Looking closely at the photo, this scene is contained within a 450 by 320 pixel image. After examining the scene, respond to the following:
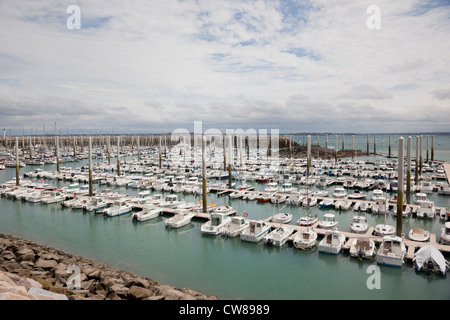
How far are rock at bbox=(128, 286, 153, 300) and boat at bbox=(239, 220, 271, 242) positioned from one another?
33.7 ft

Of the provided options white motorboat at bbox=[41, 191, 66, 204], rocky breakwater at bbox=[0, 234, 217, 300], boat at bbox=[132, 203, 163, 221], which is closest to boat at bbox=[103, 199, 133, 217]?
boat at bbox=[132, 203, 163, 221]

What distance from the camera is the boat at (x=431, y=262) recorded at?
53.7ft

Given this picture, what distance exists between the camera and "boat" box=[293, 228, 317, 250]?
66.8 feet

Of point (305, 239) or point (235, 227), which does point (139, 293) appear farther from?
point (305, 239)

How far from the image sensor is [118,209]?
99.4 feet

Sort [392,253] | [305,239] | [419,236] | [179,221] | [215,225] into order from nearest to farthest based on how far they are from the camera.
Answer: [392,253]
[419,236]
[305,239]
[215,225]
[179,221]

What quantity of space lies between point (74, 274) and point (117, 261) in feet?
17.6

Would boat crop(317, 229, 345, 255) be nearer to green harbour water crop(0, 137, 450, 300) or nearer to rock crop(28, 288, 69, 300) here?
green harbour water crop(0, 137, 450, 300)

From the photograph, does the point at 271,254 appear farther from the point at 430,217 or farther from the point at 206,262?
the point at 430,217

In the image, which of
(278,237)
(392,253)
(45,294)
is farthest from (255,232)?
(45,294)

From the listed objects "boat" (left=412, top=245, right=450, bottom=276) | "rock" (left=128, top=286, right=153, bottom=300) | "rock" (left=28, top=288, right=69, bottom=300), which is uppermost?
"rock" (left=28, top=288, right=69, bottom=300)

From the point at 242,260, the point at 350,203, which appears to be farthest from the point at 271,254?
the point at 350,203

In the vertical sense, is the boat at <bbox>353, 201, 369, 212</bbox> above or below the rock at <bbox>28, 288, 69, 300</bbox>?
below

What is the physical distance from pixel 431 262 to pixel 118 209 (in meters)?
26.5
